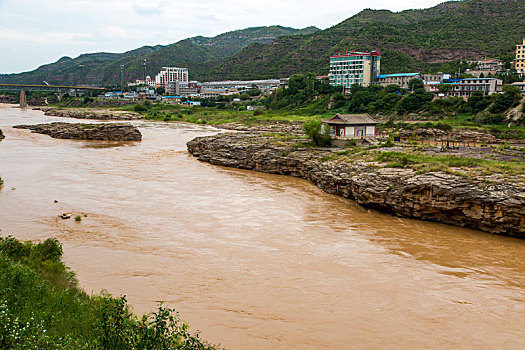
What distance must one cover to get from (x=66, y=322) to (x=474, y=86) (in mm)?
54041

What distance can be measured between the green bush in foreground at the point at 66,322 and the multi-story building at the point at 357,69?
6329 cm

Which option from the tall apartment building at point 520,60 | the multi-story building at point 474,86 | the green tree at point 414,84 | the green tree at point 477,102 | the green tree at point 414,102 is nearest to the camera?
the green tree at point 477,102

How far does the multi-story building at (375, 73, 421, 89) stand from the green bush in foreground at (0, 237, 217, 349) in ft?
202

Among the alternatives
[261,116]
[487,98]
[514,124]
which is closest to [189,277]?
[514,124]

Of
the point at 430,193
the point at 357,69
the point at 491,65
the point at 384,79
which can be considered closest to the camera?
the point at 430,193

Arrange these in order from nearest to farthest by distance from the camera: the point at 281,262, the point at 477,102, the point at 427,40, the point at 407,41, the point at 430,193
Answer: the point at 281,262 < the point at 430,193 < the point at 477,102 < the point at 407,41 < the point at 427,40

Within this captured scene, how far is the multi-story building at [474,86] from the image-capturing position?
162ft

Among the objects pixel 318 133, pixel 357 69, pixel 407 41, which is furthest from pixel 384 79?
pixel 318 133

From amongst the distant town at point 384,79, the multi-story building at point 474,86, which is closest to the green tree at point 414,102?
the distant town at point 384,79

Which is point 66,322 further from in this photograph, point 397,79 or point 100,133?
point 397,79

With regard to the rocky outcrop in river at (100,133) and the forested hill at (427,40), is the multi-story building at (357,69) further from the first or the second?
the rocky outcrop in river at (100,133)

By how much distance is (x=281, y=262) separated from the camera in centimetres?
1372

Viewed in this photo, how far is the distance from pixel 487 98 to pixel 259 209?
120ft

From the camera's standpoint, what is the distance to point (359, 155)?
78.0 ft
